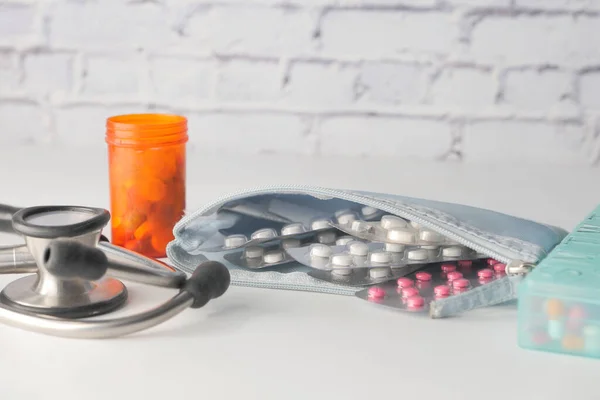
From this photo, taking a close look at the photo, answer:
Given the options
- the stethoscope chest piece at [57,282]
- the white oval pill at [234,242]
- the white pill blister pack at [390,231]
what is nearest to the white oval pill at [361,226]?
the white pill blister pack at [390,231]

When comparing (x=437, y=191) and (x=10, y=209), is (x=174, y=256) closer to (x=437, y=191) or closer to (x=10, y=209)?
(x=10, y=209)

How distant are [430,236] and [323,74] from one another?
693mm

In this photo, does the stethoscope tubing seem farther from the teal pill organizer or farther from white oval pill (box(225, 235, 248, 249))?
the teal pill organizer

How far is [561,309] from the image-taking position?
24.3 inches

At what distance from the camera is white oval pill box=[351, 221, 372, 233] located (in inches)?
31.3

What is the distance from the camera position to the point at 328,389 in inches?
22.6

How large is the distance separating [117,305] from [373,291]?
21cm

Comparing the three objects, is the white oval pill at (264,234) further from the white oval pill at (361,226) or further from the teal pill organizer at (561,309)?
the teal pill organizer at (561,309)

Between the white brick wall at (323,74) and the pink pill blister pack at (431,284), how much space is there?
0.65 m

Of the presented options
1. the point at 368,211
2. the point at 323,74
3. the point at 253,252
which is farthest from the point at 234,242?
the point at 323,74

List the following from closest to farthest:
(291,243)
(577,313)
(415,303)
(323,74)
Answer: (577,313) < (415,303) < (291,243) < (323,74)

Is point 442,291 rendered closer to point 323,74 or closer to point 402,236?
point 402,236

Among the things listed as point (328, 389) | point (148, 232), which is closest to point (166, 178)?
point (148, 232)

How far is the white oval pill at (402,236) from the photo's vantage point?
2.52 ft
